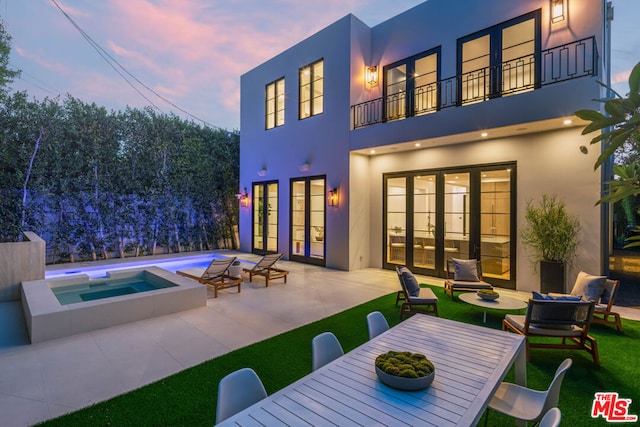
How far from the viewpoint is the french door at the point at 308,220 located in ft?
33.4

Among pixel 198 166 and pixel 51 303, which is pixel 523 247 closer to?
pixel 51 303

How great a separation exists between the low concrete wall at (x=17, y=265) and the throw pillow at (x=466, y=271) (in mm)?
8836

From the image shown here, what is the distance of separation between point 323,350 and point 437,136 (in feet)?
21.3

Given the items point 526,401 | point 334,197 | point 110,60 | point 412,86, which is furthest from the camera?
point 110,60

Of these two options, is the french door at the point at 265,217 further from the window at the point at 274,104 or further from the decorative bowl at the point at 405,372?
the decorative bowl at the point at 405,372

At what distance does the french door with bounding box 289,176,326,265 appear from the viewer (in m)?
10.2

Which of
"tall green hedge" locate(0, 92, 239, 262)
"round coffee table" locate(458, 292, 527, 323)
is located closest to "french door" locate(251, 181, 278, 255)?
"tall green hedge" locate(0, 92, 239, 262)

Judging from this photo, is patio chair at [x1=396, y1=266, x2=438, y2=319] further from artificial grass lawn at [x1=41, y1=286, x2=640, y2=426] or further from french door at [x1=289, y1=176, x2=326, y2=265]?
french door at [x1=289, y1=176, x2=326, y2=265]

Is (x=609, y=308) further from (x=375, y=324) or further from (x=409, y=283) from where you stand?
(x=375, y=324)

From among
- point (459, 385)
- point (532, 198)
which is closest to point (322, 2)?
point (532, 198)

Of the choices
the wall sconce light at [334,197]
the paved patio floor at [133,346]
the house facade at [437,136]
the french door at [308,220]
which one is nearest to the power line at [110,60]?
the house facade at [437,136]

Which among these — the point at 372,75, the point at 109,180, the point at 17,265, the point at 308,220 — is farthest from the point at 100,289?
the point at 372,75

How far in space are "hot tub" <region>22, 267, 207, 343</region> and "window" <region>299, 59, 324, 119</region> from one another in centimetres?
690

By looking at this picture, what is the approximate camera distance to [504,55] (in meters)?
7.61
